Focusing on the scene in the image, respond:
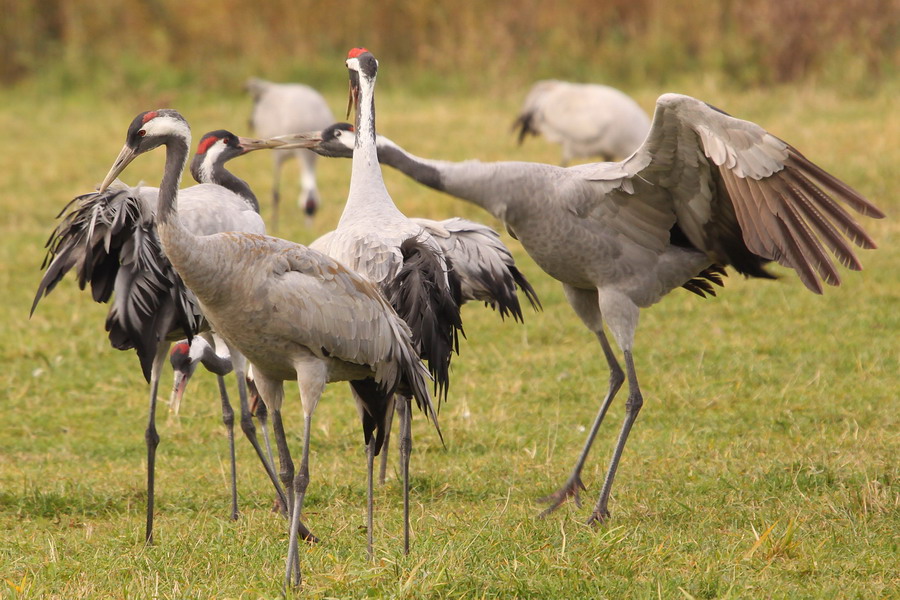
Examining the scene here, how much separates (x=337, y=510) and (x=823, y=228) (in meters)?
2.19

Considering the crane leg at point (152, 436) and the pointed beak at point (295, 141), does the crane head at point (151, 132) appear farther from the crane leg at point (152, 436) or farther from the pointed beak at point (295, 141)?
the pointed beak at point (295, 141)

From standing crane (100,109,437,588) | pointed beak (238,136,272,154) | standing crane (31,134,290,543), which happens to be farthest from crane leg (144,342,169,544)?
pointed beak (238,136,272,154)

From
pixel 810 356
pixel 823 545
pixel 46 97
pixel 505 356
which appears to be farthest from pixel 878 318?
pixel 46 97

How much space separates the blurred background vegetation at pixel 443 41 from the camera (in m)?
14.3

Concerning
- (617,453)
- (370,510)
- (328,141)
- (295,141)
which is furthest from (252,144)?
(617,453)

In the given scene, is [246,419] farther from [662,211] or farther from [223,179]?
[662,211]

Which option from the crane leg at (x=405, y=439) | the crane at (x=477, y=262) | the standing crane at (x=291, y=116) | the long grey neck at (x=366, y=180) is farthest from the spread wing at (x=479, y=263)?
the standing crane at (x=291, y=116)

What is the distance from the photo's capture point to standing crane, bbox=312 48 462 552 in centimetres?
462

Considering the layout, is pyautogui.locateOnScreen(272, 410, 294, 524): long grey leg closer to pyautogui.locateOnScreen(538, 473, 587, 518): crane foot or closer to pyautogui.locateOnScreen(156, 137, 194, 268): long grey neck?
pyautogui.locateOnScreen(156, 137, 194, 268): long grey neck

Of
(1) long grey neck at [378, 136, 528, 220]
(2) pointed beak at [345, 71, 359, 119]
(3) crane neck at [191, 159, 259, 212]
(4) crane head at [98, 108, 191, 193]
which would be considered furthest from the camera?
(3) crane neck at [191, 159, 259, 212]

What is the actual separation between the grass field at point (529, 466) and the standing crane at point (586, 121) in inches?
95.6

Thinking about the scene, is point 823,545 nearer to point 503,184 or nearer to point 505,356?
point 503,184

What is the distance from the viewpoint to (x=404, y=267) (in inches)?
184

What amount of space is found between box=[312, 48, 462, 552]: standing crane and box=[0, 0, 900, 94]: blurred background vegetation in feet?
32.9
